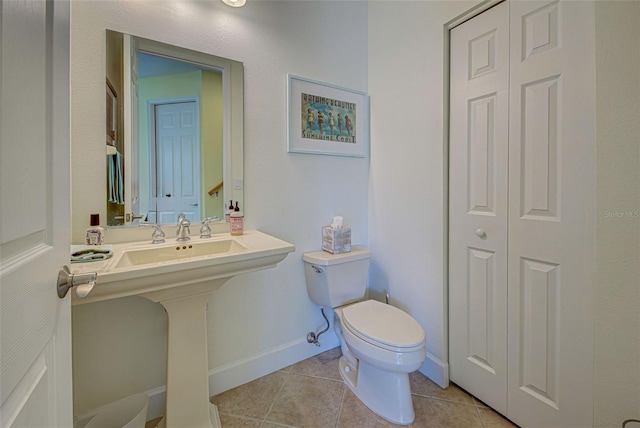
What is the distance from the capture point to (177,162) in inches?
56.9

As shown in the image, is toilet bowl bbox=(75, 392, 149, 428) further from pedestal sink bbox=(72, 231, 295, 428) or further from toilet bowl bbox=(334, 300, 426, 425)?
toilet bowl bbox=(334, 300, 426, 425)

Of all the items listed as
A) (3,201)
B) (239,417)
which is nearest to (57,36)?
(3,201)

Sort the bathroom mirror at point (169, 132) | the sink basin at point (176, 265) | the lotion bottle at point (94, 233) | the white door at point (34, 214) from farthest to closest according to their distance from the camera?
1. the bathroom mirror at point (169, 132)
2. the lotion bottle at point (94, 233)
3. the sink basin at point (176, 265)
4. the white door at point (34, 214)

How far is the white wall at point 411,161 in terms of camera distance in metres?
1.57

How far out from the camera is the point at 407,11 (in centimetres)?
171

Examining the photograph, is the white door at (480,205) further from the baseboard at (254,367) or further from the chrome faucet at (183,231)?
the chrome faucet at (183,231)

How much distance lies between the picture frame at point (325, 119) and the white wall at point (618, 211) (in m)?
1.22

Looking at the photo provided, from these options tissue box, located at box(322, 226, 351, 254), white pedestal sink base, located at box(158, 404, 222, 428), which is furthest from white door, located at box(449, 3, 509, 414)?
white pedestal sink base, located at box(158, 404, 222, 428)

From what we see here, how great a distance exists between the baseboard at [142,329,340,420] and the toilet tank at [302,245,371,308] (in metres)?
0.34

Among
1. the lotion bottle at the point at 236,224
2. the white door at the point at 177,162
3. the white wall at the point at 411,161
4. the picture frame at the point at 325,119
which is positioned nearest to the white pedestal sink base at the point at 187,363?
the lotion bottle at the point at 236,224

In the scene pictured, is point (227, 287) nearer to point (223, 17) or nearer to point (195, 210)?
point (195, 210)

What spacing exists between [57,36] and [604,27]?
163 cm

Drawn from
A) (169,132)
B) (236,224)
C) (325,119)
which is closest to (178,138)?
(169,132)

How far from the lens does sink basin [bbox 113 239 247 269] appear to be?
1.18 meters
